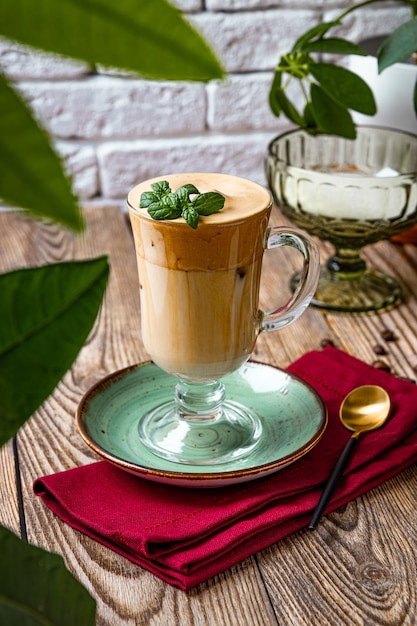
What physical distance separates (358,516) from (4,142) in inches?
23.1

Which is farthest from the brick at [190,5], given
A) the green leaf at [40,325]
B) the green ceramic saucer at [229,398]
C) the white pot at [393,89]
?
the green leaf at [40,325]

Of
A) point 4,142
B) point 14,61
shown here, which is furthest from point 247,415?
point 14,61

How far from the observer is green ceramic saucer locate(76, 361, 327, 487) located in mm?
699

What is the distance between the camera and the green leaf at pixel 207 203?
688 millimetres

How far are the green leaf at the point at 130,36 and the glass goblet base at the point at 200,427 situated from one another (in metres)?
0.59

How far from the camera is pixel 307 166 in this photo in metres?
1.29

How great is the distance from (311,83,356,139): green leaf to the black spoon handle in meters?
0.49

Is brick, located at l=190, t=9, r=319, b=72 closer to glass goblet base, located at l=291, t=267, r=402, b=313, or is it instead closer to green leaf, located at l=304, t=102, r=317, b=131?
green leaf, located at l=304, t=102, r=317, b=131

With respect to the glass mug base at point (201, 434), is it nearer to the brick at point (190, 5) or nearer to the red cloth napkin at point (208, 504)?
the red cloth napkin at point (208, 504)

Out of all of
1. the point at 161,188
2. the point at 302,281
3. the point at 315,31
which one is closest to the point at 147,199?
the point at 161,188

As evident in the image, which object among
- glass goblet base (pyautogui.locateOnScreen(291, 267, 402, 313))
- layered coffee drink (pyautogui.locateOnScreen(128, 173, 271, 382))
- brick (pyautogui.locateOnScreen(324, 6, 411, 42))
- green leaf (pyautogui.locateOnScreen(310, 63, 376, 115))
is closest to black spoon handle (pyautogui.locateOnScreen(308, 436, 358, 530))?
layered coffee drink (pyautogui.locateOnScreen(128, 173, 271, 382))

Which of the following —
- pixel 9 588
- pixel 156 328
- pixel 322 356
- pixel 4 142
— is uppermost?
pixel 4 142

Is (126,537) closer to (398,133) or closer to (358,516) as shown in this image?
(358,516)

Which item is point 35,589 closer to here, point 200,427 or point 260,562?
point 260,562
